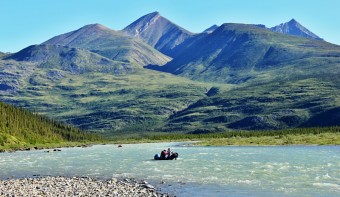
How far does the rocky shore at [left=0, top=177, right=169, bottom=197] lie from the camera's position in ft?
147

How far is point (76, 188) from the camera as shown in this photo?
49.2 metres

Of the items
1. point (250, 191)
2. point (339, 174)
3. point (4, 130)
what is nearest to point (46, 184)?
point (250, 191)

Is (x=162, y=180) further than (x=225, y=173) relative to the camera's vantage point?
No

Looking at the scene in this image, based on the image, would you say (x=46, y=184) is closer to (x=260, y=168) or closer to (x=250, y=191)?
(x=250, y=191)

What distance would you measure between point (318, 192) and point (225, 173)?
20916mm

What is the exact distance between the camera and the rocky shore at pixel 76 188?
147 ft

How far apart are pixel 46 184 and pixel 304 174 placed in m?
35.5

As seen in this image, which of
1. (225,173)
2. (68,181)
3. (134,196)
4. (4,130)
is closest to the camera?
(134,196)

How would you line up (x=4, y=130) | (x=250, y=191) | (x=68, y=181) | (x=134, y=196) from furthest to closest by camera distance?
(x=4, y=130), (x=68, y=181), (x=250, y=191), (x=134, y=196)

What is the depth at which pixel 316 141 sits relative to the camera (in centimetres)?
16775

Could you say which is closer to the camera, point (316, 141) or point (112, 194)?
point (112, 194)

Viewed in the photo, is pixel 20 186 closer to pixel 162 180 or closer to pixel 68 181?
pixel 68 181

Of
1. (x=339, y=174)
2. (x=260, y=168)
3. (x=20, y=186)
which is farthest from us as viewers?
(x=260, y=168)

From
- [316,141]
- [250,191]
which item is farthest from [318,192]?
[316,141]
